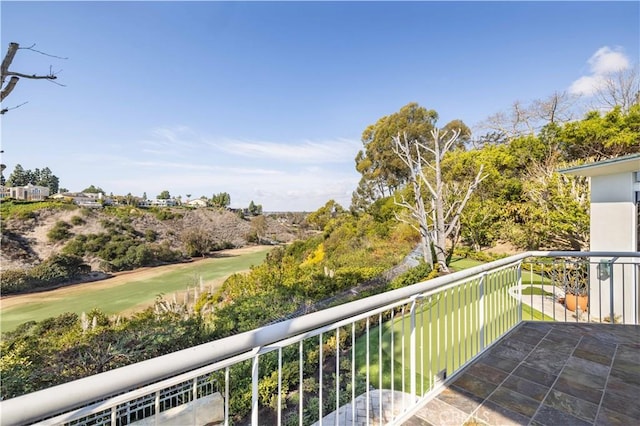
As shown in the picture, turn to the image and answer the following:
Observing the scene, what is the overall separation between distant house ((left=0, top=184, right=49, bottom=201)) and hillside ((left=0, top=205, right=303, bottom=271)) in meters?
1.85

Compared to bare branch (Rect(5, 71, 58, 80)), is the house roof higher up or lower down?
lower down

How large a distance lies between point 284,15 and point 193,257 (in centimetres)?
2107

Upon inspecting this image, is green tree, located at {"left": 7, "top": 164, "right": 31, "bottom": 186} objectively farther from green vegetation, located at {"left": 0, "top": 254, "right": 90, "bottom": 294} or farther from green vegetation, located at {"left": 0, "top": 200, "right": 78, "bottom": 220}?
green vegetation, located at {"left": 0, "top": 254, "right": 90, "bottom": 294}

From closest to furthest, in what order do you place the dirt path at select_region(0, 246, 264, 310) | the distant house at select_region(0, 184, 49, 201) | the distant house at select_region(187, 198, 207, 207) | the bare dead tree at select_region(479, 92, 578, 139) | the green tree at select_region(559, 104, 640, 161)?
the green tree at select_region(559, 104, 640, 161)
the dirt path at select_region(0, 246, 264, 310)
the bare dead tree at select_region(479, 92, 578, 139)
the distant house at select_region(0, 184, 49, 201)
the distant house at select_region(187, 198, 207, 207)

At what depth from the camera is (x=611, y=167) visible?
4488 mm

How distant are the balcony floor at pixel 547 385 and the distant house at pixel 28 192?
27.6m

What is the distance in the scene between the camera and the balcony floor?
1.83m

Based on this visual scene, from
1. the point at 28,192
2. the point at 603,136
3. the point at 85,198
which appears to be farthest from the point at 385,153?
the point at 28,192

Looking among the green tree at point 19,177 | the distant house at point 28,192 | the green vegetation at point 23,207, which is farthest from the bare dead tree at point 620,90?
the distant house at point 28,192

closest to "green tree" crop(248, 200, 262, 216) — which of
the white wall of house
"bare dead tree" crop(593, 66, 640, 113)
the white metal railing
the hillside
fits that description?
the hillside

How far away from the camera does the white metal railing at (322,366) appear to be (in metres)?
0.71

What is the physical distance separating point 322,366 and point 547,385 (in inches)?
75.5

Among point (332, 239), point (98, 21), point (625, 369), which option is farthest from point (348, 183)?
point (625, 369)

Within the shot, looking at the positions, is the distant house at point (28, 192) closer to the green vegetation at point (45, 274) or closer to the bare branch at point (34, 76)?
the green vegetation at point (45, 274)
